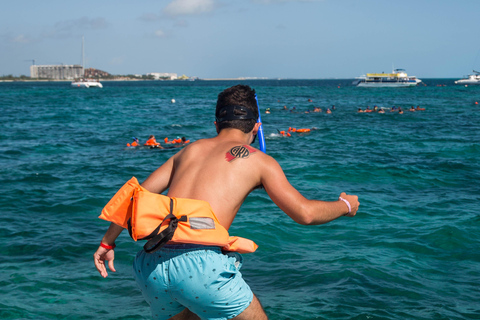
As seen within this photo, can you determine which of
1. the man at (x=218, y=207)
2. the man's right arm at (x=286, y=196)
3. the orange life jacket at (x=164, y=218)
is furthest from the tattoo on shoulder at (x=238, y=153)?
the orange life jacket at (x=164, y=218)

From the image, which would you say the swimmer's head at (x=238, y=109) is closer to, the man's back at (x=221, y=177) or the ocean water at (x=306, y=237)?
the man's back at (x=221, y=177)

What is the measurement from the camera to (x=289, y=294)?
5605mm

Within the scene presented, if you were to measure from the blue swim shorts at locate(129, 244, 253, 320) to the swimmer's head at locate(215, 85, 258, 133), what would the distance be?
0.77 m

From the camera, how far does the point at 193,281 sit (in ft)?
7.64

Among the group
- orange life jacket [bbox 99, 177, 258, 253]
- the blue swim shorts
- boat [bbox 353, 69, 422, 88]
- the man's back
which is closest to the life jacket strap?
orange life jacket [bbox 99, 177, 258, 253]

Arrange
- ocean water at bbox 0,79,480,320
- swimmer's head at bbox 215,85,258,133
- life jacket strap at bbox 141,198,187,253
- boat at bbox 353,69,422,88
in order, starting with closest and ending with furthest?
life jacket strap at bbox 141,198,187,253 < swimmer's head at bbox 215,85,258,133 < ocean water at bbox 0,79,480,320 < boat at bbox 353,69,422,88

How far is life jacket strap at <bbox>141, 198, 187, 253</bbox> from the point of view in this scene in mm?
2275

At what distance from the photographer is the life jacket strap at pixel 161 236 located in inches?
89.6

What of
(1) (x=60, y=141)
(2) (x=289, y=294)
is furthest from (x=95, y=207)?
(1) (x=60, y=141)

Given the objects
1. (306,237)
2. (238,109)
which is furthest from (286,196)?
(306,237)

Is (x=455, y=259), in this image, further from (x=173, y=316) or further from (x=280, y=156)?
(x=280, y=156)

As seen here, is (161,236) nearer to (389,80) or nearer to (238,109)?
(238,109)

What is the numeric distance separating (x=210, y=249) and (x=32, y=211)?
823 centimetres

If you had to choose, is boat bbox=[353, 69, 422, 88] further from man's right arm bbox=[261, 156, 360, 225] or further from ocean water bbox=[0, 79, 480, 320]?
man's right arm bbox=[261, 156, 360, 225]
